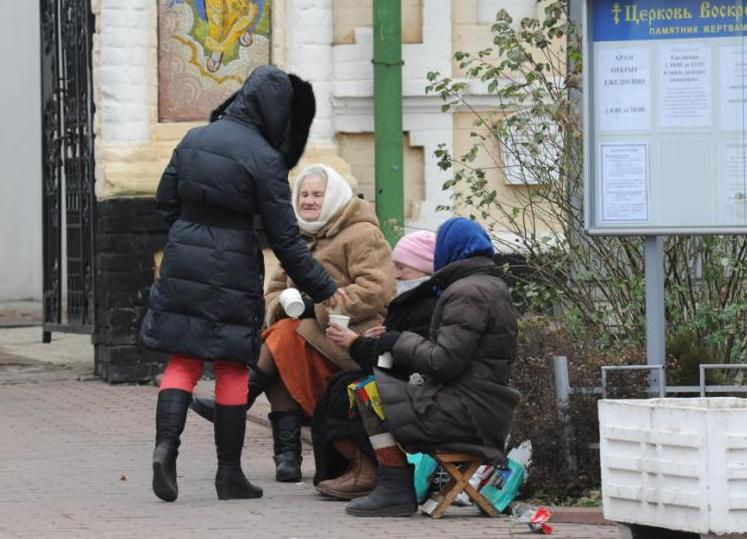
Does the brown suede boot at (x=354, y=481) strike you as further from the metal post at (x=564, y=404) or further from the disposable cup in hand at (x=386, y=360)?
the metal post at (x=564, y=404)

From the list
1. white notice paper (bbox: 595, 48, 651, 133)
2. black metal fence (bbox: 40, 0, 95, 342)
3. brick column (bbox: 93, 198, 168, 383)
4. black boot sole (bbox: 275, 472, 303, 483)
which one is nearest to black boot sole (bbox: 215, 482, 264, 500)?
black boot sole (bbox: 275, 472, 303, 483)

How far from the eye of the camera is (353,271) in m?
8.82

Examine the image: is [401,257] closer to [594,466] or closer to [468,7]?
[594,466]

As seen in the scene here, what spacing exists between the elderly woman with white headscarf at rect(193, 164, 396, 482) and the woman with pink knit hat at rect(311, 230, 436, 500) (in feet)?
1.37

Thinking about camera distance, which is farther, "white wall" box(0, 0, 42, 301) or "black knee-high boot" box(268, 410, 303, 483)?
"white wall" box(0, 0, 42, 301)

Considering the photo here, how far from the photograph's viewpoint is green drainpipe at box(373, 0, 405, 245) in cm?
1232

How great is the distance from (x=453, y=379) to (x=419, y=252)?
0.79 metres

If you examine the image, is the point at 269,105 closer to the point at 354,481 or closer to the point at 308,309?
the point at 308,309

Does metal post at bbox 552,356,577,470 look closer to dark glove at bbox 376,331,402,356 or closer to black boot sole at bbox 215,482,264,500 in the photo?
dark glove at bbox 376,331,402,356

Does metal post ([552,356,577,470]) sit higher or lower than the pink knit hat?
lower

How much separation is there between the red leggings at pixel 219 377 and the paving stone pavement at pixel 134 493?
0.45m

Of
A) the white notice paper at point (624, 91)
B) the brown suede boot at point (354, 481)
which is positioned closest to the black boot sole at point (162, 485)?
the brown suede boot at point (354, 481)

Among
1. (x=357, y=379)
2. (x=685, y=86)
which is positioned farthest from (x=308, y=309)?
(x=685, y=86)

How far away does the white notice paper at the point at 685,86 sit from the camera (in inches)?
313
